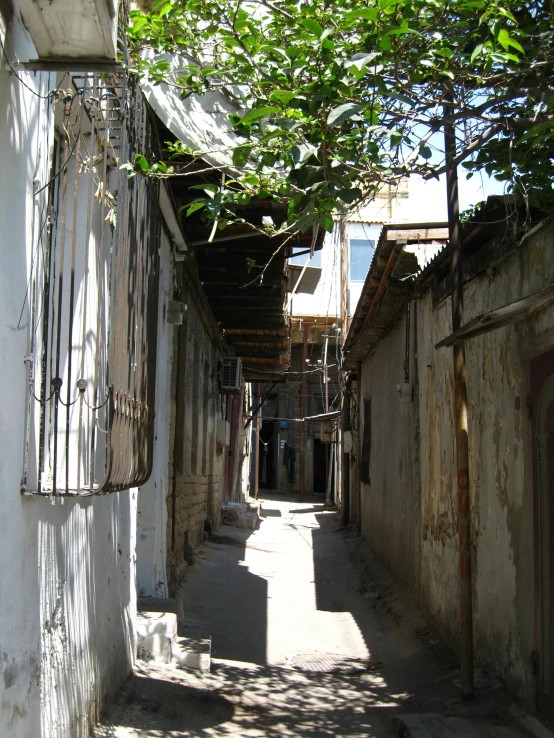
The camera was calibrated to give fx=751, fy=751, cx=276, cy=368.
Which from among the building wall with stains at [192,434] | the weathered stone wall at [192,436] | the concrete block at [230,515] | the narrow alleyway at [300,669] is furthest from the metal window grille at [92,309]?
the concrete block at [230,515]

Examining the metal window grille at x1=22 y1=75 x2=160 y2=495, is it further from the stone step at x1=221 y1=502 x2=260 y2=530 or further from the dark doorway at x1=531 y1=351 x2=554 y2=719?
the stone step at x1=221 y1=502 x2=260 y2=530

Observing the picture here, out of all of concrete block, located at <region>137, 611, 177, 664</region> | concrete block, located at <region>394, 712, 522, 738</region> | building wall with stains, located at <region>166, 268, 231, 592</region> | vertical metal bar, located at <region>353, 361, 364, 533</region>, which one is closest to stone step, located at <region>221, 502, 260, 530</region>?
building wall with stains, located at <region>166, 268, 231, 592</region>

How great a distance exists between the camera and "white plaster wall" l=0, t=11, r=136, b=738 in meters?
2.83

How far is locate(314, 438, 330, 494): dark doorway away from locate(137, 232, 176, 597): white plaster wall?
81.0ft

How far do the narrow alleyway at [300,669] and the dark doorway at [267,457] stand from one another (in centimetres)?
1931

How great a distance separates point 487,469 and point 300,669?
245 centimetres

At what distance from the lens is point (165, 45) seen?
458 centimetres

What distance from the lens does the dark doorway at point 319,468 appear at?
106 ft

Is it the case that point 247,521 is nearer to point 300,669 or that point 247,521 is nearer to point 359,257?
point 300,669

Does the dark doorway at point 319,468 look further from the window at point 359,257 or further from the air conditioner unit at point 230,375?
the air conditioner unit at point 230,375

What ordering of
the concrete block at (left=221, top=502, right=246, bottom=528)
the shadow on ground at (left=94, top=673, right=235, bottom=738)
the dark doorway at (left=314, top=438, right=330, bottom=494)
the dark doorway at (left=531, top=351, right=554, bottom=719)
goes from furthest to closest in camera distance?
the dark doorway at (left=314, top=438, right=330, bottom=494)
the concrete block at (left=221, top=502, right=246, bottom=528)
the shadow on ground at (left=94, top=673, right=235, bottom=738)
the dark doorway at (left=531, top=351, right=554, bottom=719)

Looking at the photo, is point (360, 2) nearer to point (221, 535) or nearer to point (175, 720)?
point (175, 720)

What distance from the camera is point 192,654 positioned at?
18.7ft

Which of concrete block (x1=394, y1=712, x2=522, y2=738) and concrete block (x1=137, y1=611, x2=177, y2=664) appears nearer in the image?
concrete block (x1=394, y1=712, x2=522, y2=738)
